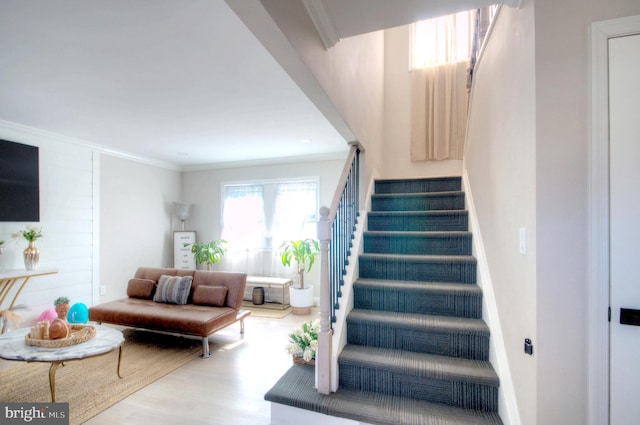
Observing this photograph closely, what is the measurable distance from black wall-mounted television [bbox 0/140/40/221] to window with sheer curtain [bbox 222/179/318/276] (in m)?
2.81

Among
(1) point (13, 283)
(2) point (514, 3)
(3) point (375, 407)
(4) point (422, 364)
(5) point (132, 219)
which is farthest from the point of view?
(5) point (132, 219)

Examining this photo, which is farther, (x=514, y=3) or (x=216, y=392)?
(x=216, y=392)

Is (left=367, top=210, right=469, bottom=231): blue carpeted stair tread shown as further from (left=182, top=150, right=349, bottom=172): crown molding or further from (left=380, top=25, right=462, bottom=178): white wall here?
(left=182, top=150, right=349, bottom=172): crown molding

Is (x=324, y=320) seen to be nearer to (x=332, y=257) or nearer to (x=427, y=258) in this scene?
(x=332, y=257)

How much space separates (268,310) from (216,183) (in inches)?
113

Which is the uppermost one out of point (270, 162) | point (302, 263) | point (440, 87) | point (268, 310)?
point (440, 87)

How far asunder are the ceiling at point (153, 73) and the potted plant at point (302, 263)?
172cm

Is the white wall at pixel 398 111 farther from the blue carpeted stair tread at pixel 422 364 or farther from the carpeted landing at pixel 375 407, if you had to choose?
the carpeted landing at pixel 375 407

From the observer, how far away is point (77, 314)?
338 cm

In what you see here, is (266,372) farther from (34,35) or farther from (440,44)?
(440,44)

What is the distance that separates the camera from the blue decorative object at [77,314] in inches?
132

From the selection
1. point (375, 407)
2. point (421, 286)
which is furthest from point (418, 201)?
point (375, 407)

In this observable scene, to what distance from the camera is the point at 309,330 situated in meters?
2.20

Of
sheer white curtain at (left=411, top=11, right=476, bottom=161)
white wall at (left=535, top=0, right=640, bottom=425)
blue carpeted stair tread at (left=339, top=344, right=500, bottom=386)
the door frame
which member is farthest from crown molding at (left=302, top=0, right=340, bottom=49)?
sheer white curtain at (left=411, top=11, right=476, bottom=161)
